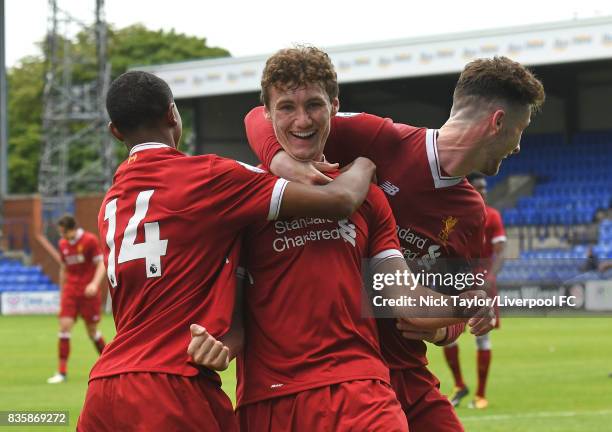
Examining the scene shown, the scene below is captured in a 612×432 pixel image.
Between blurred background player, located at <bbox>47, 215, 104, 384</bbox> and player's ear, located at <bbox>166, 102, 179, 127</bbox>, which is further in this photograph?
blurred background player, located at <bbox>47, 215, 104, 384</bbox>

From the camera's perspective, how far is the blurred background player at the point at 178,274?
3623mm

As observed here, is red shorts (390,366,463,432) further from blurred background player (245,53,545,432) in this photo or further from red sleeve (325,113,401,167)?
red sleeve (325,113,401,167)

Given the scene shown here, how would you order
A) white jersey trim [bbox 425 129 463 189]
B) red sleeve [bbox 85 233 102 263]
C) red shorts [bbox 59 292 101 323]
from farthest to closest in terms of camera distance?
red sleeve [bbox 85 233 102 263]
red shorts [bbox 59 292 101 323]
white jersey trim [bbox 425 129 463 189]

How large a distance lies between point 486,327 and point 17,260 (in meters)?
30.8

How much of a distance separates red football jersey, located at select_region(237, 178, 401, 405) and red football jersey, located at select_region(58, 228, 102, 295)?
11.4 meters

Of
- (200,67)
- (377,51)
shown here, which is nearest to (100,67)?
(200,67)

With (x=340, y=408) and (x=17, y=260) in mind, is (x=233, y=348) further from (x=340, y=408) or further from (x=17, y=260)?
(x=17, y=260)

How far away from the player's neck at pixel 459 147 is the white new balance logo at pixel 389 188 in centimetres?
20

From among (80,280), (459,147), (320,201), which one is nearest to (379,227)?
(320,201)

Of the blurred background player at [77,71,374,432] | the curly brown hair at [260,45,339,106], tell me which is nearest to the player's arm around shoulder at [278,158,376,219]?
the blurred background player at [77,71,374,432]

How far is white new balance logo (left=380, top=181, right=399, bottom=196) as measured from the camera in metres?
4.30

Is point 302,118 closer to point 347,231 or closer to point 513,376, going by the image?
point 347,231

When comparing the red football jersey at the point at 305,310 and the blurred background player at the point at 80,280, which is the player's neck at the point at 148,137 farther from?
the blurred background player at the point at 80,280

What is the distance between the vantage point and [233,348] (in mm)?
3699
